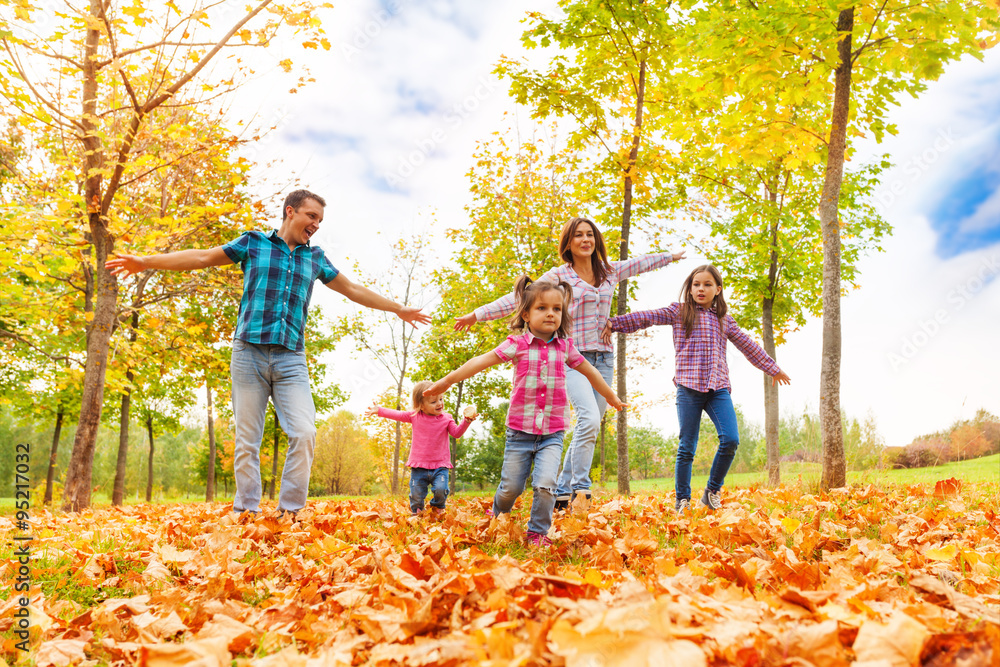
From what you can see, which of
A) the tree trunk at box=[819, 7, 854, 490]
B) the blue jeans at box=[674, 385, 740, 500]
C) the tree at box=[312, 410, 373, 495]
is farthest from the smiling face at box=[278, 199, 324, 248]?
the tree at box=[312, 410, 373, 495]

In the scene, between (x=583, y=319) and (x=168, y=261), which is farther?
(x=583, y=319)

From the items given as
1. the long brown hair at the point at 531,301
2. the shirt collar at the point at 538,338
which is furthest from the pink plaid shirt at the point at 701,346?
the shirt collar at the point at 538,338

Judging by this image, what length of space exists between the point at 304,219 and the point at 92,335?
6.30 metres

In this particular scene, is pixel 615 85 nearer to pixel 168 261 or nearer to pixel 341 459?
pixel 168 261

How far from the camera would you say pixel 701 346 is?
4.98 meters

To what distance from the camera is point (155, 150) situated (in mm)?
8805

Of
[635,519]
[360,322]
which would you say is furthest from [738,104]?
[360,322]

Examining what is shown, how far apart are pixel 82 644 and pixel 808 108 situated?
972 cm

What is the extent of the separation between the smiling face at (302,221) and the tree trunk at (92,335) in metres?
5.77

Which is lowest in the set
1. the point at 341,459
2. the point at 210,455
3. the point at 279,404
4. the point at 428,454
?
the point at 341,459

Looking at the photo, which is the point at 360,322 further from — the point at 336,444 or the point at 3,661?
the point at 3,661

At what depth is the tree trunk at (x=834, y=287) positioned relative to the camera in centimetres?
604

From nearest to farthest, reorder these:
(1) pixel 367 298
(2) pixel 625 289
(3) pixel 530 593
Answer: (3) pixel 530 593 → (1) pixel 367 298 → (2) pixel 625 289

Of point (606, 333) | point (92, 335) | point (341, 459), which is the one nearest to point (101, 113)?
point (92, 335)
